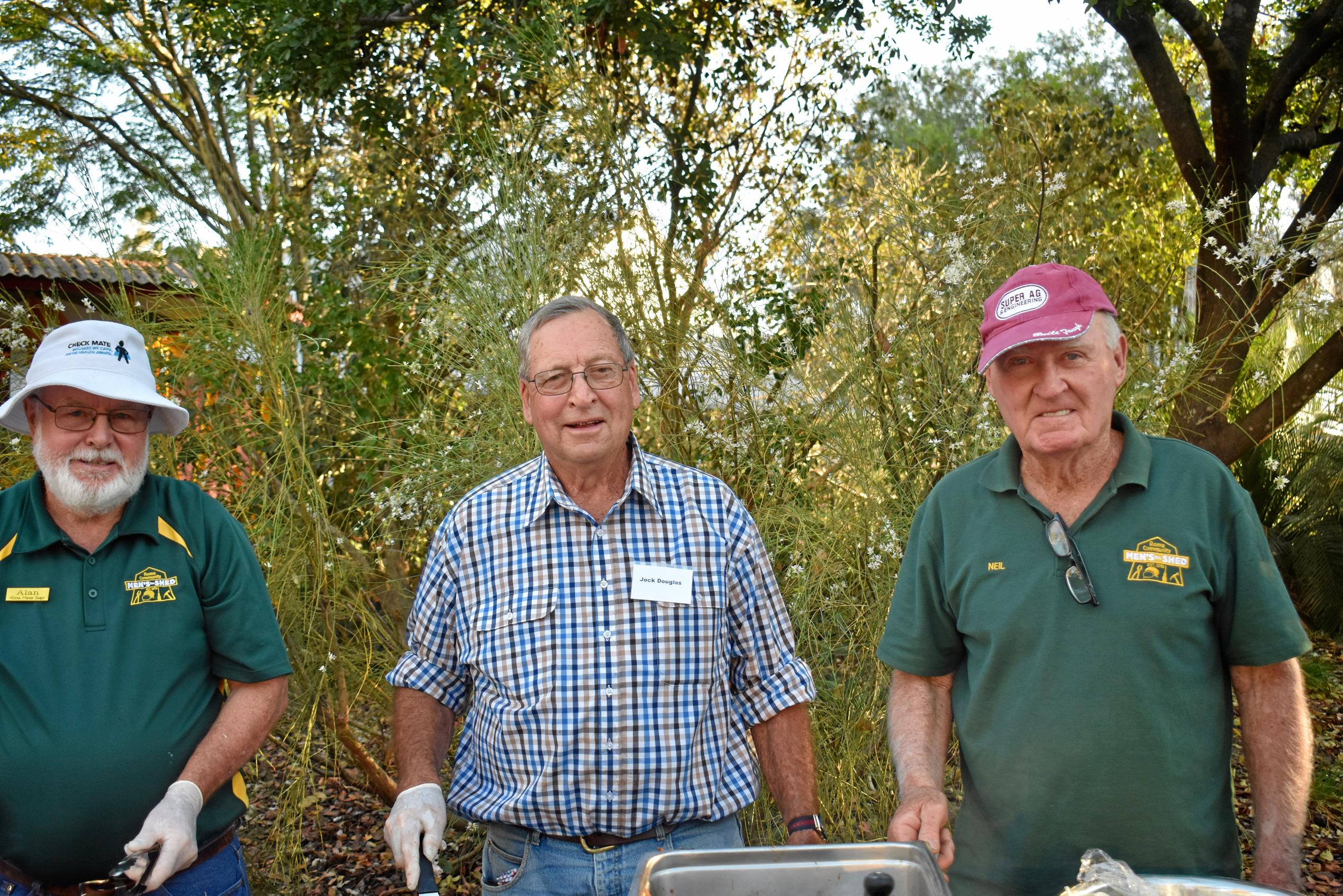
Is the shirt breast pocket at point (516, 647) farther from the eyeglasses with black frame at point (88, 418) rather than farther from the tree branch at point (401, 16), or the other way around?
the tree branch at point (401, 16)

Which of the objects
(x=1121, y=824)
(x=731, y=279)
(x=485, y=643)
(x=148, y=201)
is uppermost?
(x=148, y=201)

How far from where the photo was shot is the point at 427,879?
1.97 metres

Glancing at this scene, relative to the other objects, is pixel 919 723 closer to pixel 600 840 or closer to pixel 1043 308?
pixel 600 840

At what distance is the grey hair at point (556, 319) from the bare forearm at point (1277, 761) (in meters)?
1.43

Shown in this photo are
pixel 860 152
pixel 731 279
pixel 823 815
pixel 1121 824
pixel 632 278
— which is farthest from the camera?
pixel 860 152

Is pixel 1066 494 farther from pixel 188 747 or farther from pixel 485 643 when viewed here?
pixel 188 747

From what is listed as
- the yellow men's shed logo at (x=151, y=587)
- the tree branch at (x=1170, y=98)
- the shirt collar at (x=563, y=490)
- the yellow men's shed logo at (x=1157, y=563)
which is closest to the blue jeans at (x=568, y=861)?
the shirt collar at (x=563, y=490)

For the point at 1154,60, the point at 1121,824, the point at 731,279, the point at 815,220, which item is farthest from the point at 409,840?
the point at 1154,60

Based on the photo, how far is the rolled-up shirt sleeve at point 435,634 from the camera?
94.4 inches

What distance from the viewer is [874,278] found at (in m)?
3.54

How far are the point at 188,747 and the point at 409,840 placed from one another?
26.6 inches

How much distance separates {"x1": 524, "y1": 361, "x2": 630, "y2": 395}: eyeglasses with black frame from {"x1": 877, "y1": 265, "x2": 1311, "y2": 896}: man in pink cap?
0.81 metres

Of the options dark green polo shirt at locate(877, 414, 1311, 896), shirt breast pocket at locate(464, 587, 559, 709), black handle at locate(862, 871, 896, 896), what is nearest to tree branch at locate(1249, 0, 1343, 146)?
dark green polo shirt at locate(877, 414, 1311, 896)

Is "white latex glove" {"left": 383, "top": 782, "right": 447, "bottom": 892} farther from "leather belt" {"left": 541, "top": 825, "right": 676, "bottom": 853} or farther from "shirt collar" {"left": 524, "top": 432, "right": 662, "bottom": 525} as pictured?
"shirt collar" {"left": 524, "top": 432, "right": 662, "bottom": 525}
